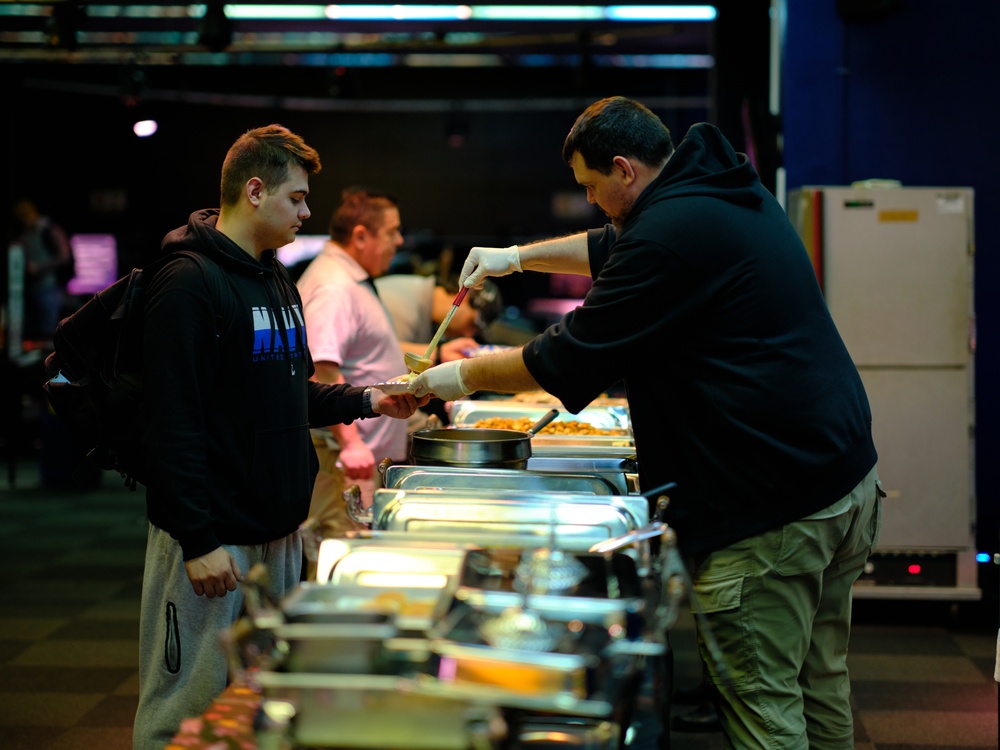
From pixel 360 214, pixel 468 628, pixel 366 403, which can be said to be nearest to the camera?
pixel 468 628

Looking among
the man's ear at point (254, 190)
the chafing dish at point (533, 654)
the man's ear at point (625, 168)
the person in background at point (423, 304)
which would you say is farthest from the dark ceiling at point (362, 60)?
the chafing dish at point (533, 654)

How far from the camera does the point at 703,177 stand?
2027mm

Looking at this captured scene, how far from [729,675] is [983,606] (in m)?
3.07

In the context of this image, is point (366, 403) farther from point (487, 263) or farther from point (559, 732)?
point (559, 732)

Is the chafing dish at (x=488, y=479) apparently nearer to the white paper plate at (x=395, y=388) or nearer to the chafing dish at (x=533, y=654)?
the white paper plate at (x=395, y=388)

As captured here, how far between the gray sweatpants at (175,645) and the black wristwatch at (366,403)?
521 millimetres

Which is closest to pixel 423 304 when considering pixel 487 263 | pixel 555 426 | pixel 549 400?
pixel 549 400

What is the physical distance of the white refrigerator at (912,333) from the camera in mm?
4270

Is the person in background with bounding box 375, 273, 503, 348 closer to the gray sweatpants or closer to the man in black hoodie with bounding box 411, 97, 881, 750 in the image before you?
the gray sweatpants

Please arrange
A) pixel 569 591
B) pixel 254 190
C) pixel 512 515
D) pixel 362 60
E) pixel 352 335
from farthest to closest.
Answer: pixel 362 60
pixel 352 335
pixel 254 190
pixel 512 515
pixel 569 591

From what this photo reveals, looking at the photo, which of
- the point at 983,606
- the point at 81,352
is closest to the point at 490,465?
the point at 81,352

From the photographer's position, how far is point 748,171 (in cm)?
209

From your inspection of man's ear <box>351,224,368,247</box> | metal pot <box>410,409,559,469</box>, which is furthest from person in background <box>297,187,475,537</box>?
metal pot <box>410,409,559,469</box>

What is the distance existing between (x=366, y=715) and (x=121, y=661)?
10.4 ft
